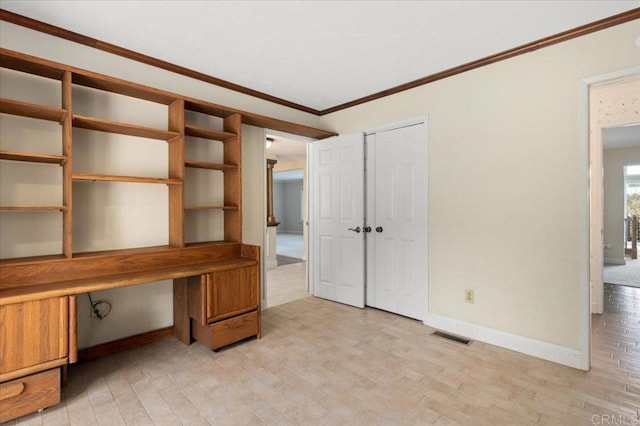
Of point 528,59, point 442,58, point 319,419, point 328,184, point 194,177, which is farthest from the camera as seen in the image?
point 328,184

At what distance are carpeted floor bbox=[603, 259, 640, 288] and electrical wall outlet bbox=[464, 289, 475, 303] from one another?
368cm

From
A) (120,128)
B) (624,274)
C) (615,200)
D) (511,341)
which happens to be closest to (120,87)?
(120,128)

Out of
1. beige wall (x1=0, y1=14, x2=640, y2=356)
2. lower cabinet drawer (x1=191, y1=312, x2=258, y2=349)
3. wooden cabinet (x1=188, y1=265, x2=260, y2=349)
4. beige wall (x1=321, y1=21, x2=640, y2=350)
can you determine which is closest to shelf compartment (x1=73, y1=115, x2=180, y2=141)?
beige wall (x1=0, y1=14, x2=640, y2=356)

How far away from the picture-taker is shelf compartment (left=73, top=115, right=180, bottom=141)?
7.39ft

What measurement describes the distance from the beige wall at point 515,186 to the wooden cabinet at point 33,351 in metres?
2.92

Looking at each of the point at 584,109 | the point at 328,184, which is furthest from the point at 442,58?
the point at 328,184

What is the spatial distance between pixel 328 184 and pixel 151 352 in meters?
2.55

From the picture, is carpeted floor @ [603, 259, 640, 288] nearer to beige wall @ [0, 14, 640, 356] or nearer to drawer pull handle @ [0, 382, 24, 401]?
beige wall @ [0, 14, 640, 356]

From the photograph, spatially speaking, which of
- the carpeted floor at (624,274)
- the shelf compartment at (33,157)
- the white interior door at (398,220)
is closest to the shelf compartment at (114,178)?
the shelf compartment at (33,157)

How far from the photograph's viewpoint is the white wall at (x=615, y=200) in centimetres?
649

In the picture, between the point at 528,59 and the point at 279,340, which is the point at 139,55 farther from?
the point at 528,59

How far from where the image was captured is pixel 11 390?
1.76 metres

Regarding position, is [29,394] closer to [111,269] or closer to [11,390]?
[11,390]

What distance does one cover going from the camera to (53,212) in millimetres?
2340
